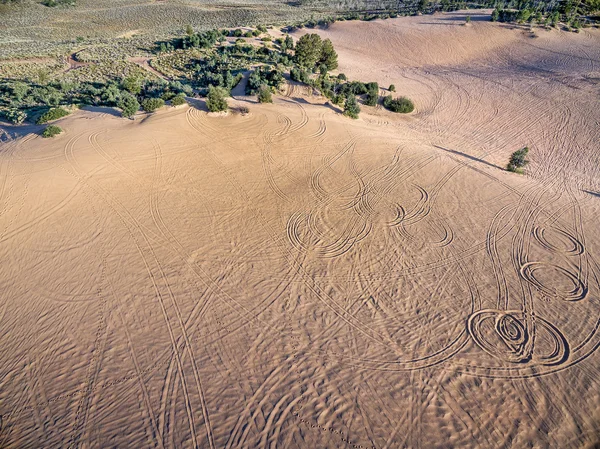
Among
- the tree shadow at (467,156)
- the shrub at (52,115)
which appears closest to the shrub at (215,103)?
the shrub at (52,115)

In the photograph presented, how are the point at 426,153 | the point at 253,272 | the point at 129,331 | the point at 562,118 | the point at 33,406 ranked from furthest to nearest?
the point at 562,118 < the point at 426,153 < the point at 253,272 < the point at 129,331 < the point at 33,406

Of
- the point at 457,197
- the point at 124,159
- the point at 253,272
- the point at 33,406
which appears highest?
the point at 124,159

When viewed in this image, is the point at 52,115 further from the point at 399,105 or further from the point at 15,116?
the point at 399,105

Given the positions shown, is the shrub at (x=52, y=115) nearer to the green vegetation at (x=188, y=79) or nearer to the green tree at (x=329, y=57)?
the green vegetation at (x=188, y=79)

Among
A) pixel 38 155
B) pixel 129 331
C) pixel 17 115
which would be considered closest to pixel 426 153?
pixel 129 331

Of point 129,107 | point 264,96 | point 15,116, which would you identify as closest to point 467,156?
point 264,96

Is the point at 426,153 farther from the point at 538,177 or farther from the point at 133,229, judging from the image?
the point at 133,229

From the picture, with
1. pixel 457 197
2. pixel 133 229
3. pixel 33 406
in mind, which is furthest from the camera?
pixel 457 197

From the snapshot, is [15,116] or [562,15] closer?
[15,116]
